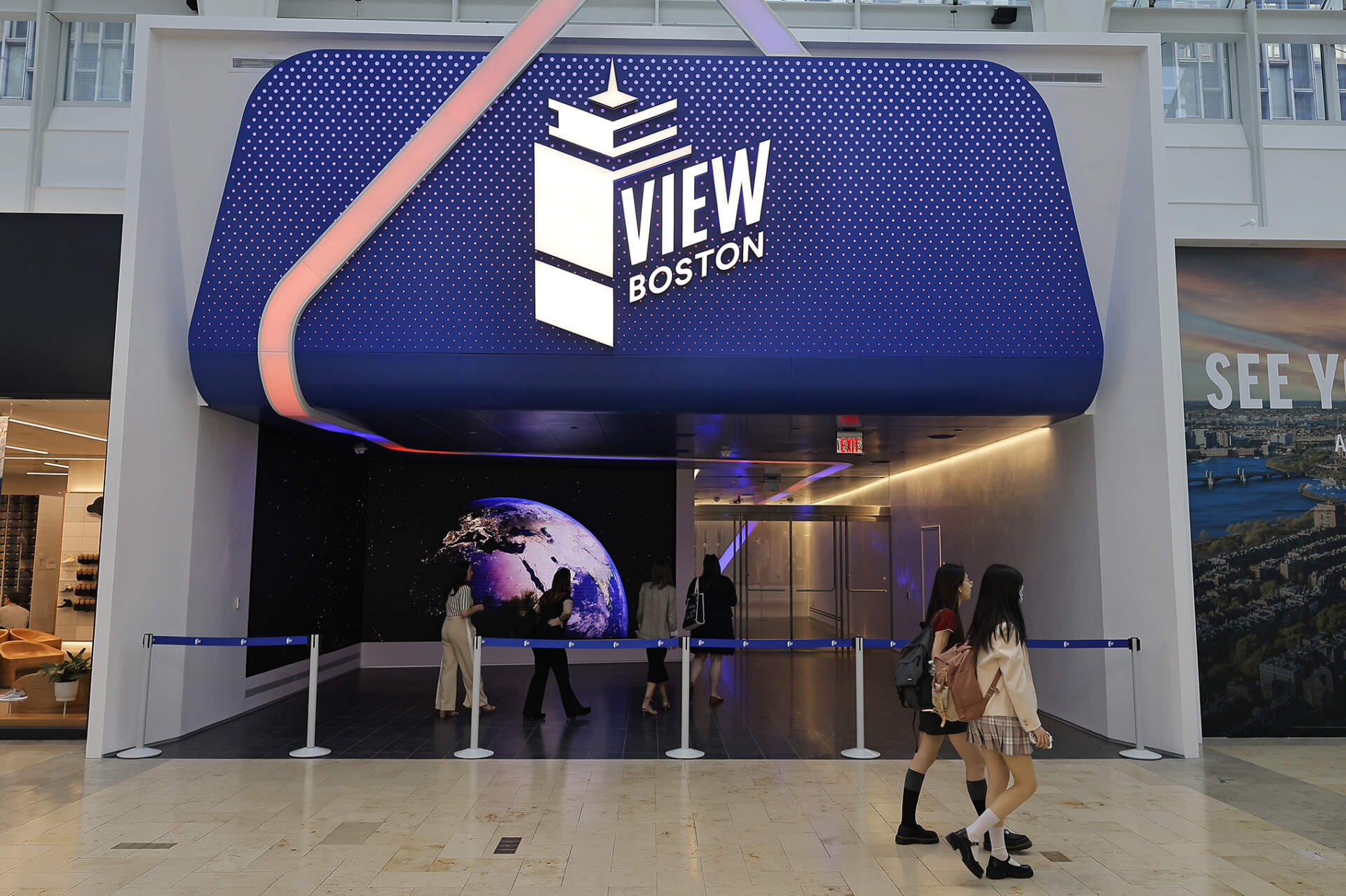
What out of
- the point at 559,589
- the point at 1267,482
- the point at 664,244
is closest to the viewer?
the point at 664,244

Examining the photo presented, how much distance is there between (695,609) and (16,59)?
12.5 metres

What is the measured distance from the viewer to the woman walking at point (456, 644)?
9.40 m

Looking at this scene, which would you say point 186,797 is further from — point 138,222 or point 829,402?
point 829,402

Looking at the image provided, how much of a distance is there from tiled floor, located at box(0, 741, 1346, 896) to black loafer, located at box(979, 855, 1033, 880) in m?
0.07

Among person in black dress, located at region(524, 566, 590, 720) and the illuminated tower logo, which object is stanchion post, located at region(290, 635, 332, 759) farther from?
the illuminated tower logo

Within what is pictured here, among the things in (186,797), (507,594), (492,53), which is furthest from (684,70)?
(507,594)

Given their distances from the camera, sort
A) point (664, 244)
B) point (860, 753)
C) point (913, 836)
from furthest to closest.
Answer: point (664, 244)
point (860, 753)
point (913, 836)

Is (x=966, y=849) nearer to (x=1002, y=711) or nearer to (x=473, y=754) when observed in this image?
(x=1002, y=711)

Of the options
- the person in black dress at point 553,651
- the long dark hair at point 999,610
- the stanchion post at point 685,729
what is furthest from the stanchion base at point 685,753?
the long dark hair at point 999,610

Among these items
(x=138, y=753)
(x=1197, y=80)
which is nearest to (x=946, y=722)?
(x=138, y=753)

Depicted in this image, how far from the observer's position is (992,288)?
8234 mm

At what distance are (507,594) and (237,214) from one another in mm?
7135

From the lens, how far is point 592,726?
8859 millimetres

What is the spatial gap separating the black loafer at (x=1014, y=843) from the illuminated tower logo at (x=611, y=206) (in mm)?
5009
